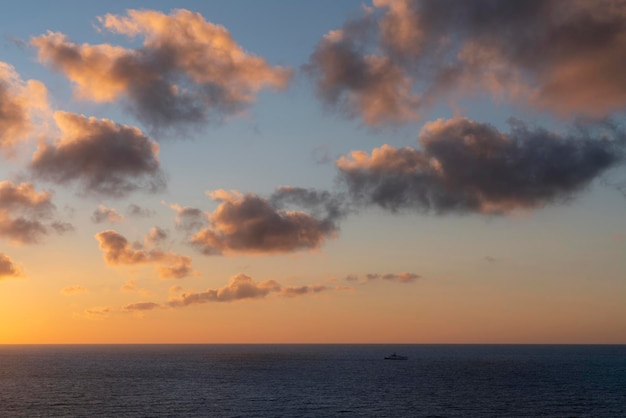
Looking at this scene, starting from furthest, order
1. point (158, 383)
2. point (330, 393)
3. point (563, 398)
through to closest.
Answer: point (158, 383) < point (330, 393) < point (563, 398)

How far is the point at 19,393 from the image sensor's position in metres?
162

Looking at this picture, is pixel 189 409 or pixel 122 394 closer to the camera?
pixel 189 409

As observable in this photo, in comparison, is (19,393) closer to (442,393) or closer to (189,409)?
(189,409)

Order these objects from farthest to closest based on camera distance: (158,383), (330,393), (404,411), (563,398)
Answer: (158,383) → (330,393) → (563,398) → (404,411)

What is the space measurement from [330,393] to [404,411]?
1443 inches

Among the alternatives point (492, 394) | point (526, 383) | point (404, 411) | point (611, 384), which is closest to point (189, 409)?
point (404, 411)

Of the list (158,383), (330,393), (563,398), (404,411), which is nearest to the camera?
(404,411)

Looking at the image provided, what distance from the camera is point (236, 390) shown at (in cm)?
16712

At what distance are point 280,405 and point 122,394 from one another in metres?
49.0

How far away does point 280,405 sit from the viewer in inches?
5344

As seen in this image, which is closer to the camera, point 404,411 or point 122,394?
point 404,411

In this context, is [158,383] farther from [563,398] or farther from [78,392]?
[563,398]

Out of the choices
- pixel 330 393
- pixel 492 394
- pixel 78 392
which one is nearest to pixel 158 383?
pixel 78 392

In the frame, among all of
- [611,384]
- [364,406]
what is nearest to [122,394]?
[364,406]
